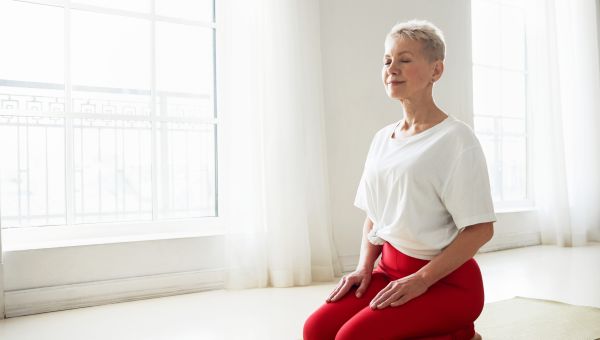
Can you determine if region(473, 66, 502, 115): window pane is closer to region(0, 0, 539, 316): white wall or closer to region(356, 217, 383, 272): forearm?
region(0, 0, 539, 316): white wall

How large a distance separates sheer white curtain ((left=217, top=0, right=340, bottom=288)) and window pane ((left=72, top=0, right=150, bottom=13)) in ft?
1.57

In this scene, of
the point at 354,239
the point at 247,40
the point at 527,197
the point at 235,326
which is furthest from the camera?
the point at 527,197

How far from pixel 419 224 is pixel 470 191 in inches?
6.8

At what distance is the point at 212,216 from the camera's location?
3461mm

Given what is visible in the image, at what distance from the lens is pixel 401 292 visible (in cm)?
151

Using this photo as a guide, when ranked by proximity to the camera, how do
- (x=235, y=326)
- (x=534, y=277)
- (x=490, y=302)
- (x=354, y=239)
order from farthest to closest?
1. (x=354, y=239)
2. (x=534, y=277)
3. (x=490, y=302)
4. (x=235, y=326)

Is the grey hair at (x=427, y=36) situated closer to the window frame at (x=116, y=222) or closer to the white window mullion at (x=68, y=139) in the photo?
the window frame at (x=116, y=222)

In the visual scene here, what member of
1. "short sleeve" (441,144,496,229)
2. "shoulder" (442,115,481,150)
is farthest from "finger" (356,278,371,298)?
"shoulder" (442,115,481,150)

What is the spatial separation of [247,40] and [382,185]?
1.79 meters

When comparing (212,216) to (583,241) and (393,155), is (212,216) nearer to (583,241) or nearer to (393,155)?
(393,155)

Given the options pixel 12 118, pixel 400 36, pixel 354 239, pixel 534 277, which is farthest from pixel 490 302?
pixel 12 118

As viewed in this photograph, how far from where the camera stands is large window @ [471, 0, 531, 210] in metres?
5.26

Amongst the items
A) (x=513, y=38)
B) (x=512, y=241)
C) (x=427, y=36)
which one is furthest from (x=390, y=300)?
(x=513, y=38)

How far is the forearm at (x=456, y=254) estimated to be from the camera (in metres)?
1.53
